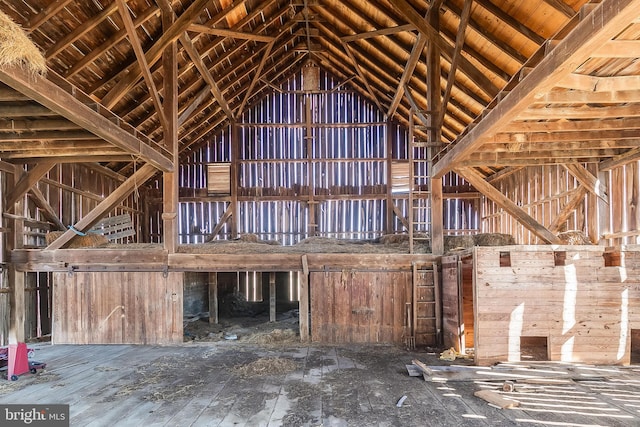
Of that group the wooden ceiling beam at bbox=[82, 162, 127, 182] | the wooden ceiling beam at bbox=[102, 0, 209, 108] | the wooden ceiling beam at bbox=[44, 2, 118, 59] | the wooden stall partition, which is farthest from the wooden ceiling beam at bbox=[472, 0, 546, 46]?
the wooden ceiling beam at bbox=[82, 162, 127, 182]

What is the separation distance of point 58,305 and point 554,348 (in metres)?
9.91

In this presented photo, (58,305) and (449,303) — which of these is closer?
(449,303)

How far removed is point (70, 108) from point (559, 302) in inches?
305

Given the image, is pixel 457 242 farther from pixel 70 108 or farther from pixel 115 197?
pixel 70 108

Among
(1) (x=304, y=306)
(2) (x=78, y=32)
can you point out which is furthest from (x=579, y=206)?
(2) (x=78, y=32)

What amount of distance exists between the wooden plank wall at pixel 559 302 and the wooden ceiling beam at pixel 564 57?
252 centimetres

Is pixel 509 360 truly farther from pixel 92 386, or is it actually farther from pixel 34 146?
pixel 34 146

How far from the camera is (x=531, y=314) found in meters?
7.07

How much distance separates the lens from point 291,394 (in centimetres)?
575

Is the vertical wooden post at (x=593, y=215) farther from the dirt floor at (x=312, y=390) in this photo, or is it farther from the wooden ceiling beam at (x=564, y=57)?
the wooden ceiling beam at (x=564, y=57)

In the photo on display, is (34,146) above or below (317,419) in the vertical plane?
above

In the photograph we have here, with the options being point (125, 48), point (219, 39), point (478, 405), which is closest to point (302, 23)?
point (219, 39)

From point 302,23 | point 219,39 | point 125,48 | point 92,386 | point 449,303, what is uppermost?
point 302,23

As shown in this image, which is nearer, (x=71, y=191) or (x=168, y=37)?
(x=168, y=37)
